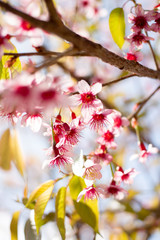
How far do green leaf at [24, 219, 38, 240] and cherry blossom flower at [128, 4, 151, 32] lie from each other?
0.80 meters

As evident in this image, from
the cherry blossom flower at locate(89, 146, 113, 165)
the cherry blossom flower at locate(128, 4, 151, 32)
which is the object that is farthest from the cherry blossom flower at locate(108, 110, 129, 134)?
the cherry blossom flower at locate(128, 4, 151, 32)

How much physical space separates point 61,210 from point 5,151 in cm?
36

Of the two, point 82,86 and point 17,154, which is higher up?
point 82,86

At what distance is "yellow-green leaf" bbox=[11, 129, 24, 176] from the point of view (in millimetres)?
1087

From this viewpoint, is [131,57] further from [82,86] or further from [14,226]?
[14,226]

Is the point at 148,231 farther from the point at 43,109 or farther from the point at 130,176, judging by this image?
the point at 43,109

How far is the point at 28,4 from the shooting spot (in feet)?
2.69

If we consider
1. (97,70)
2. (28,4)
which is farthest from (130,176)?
(97,70)

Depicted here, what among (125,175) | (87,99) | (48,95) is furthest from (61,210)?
(48,95)

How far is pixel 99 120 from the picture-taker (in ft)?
3.12

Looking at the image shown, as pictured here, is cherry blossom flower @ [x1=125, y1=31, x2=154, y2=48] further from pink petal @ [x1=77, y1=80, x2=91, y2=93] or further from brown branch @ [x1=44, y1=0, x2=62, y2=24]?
brown branch @ [x1=44, y1=0, x2=62, y2=24]

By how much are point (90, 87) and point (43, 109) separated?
271 millimetres

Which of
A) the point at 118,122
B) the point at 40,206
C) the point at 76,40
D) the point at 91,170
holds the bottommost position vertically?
the point at 40,206

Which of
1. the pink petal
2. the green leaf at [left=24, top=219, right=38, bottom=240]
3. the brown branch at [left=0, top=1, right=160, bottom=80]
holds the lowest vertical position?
the green leaf at [left=24, top=219, right=38, bottom=240]
